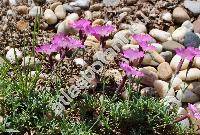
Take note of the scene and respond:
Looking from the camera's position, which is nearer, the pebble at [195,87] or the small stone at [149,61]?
the pebble at [195,87]

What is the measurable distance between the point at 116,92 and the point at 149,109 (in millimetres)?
237

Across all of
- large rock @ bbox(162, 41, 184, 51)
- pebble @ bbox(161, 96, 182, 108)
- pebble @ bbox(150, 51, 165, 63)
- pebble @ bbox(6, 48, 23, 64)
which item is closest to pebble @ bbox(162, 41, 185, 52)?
large rock @ bbox(162, 41, 184, 51)

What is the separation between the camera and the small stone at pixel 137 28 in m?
3.66

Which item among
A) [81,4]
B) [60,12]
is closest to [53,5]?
[60,12]

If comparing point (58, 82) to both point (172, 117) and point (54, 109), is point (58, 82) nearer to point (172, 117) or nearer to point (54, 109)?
point (54, 109)

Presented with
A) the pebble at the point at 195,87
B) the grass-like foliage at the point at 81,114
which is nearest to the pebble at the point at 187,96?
the pebble at the point at 195,87

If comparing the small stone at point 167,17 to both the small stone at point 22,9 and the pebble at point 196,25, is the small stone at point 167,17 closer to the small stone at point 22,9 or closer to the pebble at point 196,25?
the pebble at point 196,25

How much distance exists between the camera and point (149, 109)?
3100 mm

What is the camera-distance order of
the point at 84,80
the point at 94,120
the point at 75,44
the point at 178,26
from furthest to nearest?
the point at 178,26, the point at 84,80, the point at 94,120, the point at 75,44

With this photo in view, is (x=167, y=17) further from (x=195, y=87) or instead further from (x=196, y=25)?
(x=195, y=87)

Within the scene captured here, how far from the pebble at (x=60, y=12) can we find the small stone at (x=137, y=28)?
0.54 metres

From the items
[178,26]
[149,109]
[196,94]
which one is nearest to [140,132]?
[149,109]

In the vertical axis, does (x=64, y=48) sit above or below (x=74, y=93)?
above

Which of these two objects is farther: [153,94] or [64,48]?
[153,94]
